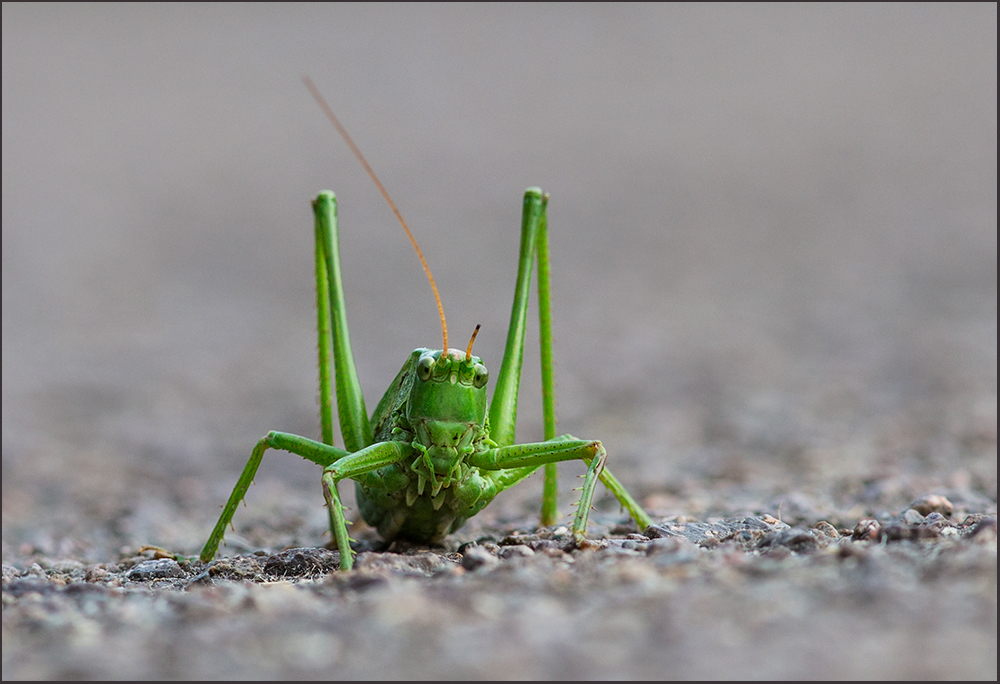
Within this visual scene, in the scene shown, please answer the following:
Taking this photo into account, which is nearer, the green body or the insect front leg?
the green body

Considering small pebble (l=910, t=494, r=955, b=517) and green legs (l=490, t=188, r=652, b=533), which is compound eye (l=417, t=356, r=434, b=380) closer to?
green legs (l=490, t=188, r=652, b=533)

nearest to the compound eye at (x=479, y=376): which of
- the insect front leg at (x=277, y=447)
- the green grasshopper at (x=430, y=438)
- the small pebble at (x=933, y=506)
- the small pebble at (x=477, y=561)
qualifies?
the green grasshopper at (x=430, y=438)

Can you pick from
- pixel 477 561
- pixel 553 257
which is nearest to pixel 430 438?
pixel 477 561

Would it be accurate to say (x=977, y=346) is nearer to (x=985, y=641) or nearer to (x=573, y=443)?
(x=573, y=443)

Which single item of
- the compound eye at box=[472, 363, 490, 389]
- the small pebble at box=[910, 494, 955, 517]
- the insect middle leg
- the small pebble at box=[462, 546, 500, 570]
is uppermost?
the compound eye at box=[472, 363, 490, 389]

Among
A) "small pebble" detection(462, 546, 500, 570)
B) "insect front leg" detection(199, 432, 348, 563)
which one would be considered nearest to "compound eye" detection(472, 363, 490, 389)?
"insect front leg" detection(199, 432, 348, 563)

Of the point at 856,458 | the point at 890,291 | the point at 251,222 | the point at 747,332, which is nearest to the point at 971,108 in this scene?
the point at 890,291

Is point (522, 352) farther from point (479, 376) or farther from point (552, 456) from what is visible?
point (552, 456)

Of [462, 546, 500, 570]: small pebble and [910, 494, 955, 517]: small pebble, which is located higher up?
[910, 494, 955, 517]: small pebble

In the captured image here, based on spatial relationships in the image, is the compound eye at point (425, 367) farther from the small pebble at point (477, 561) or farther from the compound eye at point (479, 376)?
the small pebble at point (477, 561)
